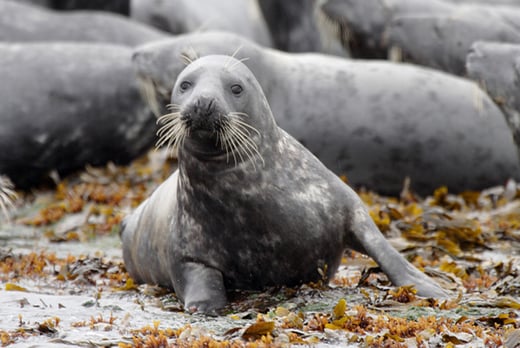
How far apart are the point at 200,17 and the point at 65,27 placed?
3.38 m

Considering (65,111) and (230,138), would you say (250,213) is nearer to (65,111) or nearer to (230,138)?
(230,138)

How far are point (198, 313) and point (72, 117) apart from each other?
17.3ft

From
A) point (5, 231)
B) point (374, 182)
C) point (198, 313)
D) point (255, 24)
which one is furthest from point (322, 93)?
point (255, 24)

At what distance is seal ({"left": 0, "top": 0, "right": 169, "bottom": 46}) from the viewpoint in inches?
443

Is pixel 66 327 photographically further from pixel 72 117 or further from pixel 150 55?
pixel 72 117

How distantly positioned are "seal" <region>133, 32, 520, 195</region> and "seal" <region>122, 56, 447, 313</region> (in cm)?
357

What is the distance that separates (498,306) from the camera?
448 centimetres

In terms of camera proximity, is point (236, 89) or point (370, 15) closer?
point (236, 89)

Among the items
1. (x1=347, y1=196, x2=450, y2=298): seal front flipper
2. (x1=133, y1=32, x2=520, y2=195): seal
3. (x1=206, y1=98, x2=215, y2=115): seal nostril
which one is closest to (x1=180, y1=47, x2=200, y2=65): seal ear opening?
(x1=206, y1=98, x2=215, y2=115): seal nostril

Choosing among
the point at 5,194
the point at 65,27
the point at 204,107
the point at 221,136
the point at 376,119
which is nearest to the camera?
the point at 204,107

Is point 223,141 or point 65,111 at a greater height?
point 223,141

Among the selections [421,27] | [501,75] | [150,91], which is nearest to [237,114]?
[501,75]

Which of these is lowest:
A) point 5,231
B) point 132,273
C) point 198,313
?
point 5,231

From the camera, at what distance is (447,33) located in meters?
10.7
